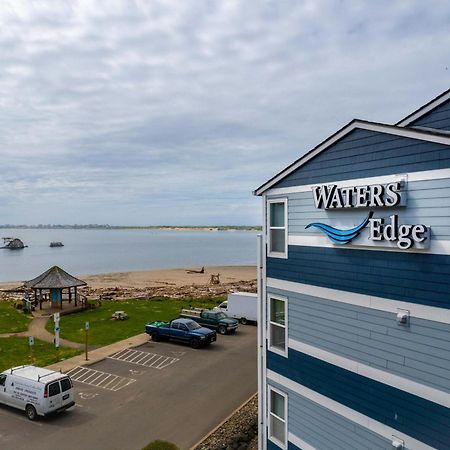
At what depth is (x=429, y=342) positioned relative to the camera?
9336 millimetres

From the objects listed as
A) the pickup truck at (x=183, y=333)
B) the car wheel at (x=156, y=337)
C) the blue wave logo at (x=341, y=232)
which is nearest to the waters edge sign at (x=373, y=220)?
the blue wave logo at (x=341, y=232)

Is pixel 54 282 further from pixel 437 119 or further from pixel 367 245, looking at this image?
pixel 437 119

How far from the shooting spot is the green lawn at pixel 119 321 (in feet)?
106

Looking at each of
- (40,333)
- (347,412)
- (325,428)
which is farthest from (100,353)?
(347,412)

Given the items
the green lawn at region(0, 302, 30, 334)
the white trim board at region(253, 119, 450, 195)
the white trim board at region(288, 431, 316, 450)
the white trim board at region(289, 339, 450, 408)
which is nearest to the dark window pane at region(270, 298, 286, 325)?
the white trim board at region(289, 339, 450, 408)

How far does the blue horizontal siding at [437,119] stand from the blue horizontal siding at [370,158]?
2586mm

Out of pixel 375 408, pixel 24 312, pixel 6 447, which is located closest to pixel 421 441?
pixel 375 408

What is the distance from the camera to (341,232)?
36.9 feet

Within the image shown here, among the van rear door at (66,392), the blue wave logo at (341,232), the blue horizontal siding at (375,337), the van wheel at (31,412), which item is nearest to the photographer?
the blue horizontal siding at (375,337)

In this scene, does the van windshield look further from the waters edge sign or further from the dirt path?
the waters edge sign

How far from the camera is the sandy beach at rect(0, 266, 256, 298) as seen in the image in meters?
60.3

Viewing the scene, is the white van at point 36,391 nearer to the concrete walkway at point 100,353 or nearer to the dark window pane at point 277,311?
the concrete walkway at point 100,353

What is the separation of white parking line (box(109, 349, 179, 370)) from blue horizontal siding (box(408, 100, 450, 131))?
19.4m

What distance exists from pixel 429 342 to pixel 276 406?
254 inches
